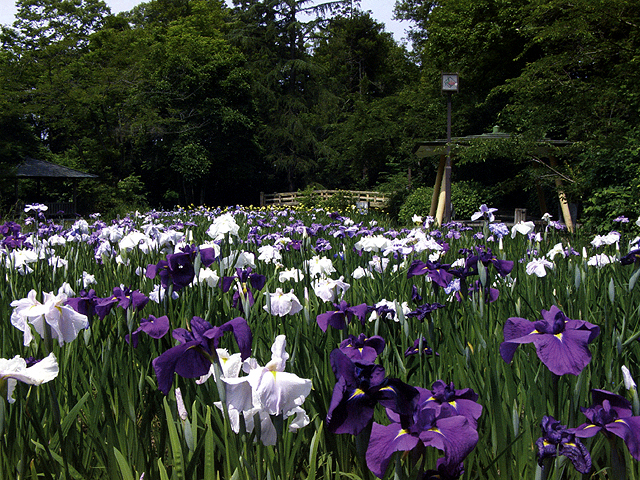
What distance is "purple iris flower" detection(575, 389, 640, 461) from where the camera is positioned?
3.06 feet

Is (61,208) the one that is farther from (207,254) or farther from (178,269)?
(178,269)

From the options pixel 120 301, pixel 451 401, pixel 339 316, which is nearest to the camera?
pixel 451 401

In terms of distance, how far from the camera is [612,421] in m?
0.97

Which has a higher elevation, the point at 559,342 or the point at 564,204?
the point at 559,342

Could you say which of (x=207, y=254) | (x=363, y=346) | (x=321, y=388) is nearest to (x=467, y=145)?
(x=207, y=254)

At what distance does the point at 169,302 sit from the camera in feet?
7.89

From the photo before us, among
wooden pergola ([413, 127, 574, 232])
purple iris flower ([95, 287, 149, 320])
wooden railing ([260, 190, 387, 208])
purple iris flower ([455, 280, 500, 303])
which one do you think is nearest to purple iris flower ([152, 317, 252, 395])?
purple iris flower ([95, 287, 149, 320])

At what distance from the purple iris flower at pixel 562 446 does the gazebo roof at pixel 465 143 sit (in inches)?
400

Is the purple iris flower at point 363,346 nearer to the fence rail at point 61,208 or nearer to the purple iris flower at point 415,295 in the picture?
the purple iris flower at point 415,295

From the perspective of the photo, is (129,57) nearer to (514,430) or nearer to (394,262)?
(394,262)

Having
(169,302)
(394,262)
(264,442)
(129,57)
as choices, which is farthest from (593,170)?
(129,57)

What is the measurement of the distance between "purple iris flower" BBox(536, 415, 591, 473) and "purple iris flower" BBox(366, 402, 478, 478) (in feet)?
0.50

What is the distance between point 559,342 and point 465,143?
452 inches

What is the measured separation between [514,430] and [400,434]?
53 cm
